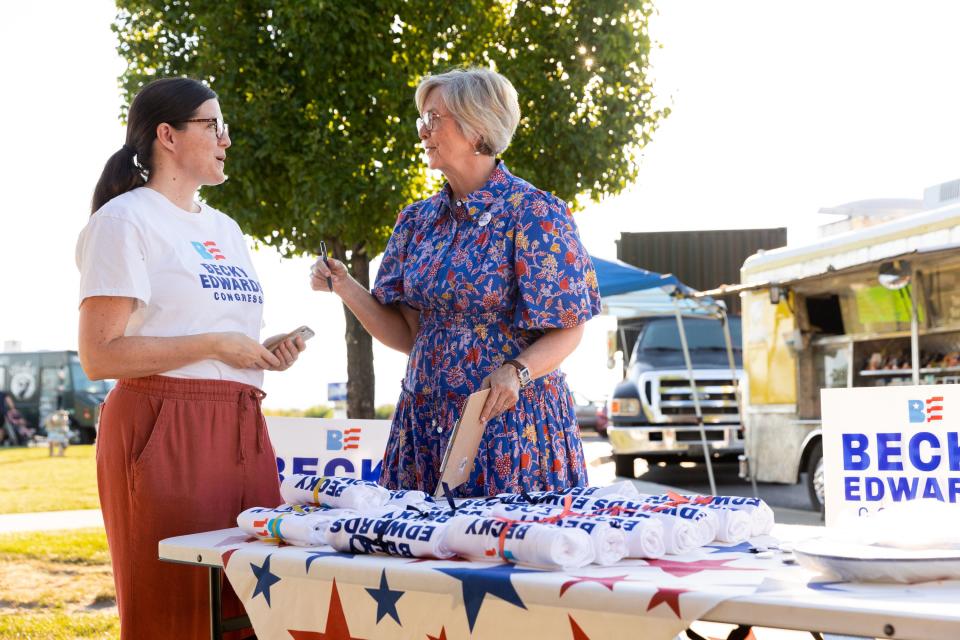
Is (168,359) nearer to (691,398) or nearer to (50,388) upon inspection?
(691,398)

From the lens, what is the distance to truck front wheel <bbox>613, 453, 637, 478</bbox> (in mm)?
14906

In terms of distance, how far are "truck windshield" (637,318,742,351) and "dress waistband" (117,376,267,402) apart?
41.0 ft

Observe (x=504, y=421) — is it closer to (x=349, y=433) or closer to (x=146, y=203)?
(x=146, y=203)

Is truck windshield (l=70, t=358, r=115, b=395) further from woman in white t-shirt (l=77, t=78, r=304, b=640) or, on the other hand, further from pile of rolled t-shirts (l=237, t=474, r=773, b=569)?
pile of rolled t-shirts (l=237, t=474, r=773, b=569)

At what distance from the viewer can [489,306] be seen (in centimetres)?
270

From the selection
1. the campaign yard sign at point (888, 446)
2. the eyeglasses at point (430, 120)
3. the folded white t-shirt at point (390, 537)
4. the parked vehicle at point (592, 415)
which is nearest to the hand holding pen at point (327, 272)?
the eyeglasses at point (430, 120)

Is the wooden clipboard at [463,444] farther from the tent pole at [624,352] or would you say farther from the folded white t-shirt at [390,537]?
the tent pole at [624,352]

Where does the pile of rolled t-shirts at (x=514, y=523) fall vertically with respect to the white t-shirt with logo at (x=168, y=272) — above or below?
below

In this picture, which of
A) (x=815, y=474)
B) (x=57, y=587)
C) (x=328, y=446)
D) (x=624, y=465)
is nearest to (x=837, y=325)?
(x=815, y=474)

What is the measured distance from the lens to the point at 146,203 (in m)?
2.52

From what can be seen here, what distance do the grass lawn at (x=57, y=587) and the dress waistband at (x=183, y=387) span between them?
11.1 ft

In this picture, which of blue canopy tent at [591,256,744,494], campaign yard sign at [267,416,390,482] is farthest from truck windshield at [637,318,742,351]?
campaign yard sign at [267,416,390,482]

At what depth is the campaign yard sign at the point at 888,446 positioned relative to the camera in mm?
4688

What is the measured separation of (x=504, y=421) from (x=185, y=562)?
0.87 meters
